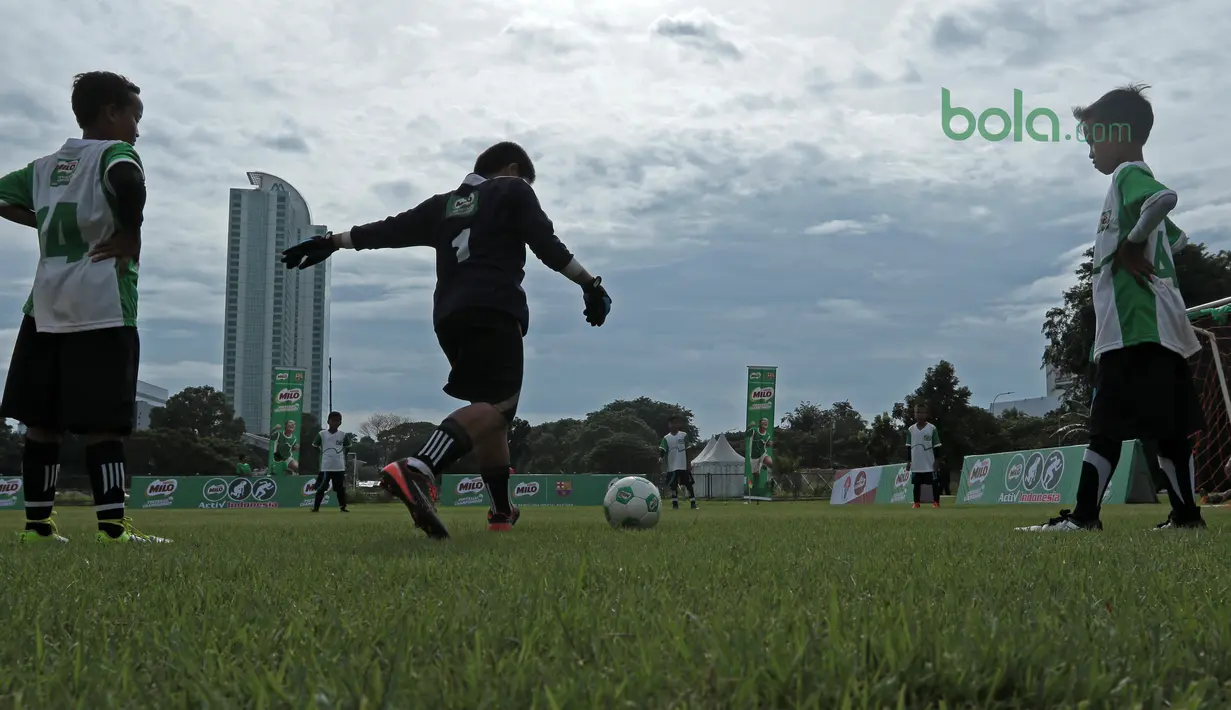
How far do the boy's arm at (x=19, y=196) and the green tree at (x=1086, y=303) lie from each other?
3527 centimetres

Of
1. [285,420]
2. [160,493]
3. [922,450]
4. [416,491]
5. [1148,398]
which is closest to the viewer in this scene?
[416,491]

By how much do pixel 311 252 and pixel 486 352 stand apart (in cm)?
136

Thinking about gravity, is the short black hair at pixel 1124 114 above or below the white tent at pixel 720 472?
above

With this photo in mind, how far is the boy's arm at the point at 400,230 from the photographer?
5.56 m

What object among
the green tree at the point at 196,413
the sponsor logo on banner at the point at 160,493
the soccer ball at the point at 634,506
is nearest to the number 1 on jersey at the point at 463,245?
the soccer ball at the point at 634,506

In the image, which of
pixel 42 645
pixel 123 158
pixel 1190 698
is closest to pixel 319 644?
pixel 42 645

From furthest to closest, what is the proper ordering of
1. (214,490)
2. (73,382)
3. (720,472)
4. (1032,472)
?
(720,472) → (214,490) → (1032,472) → (73,382)

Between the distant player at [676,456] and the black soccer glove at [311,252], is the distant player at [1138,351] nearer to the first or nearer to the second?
the black soccer glove at [311,252]

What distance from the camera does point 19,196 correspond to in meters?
5.03

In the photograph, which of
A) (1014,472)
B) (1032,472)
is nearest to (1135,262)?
(1032,472)

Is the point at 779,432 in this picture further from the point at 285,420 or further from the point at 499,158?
the point at 499,158

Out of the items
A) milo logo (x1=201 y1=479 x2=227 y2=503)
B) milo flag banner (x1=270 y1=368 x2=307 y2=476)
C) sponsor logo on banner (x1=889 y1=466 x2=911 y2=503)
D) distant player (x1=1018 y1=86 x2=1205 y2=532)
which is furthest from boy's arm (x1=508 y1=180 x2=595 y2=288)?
milo logo (x1=201 y1=479 x2=227 y2=503)

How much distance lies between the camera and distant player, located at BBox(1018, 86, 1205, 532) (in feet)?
17.3

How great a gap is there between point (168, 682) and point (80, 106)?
460cm
